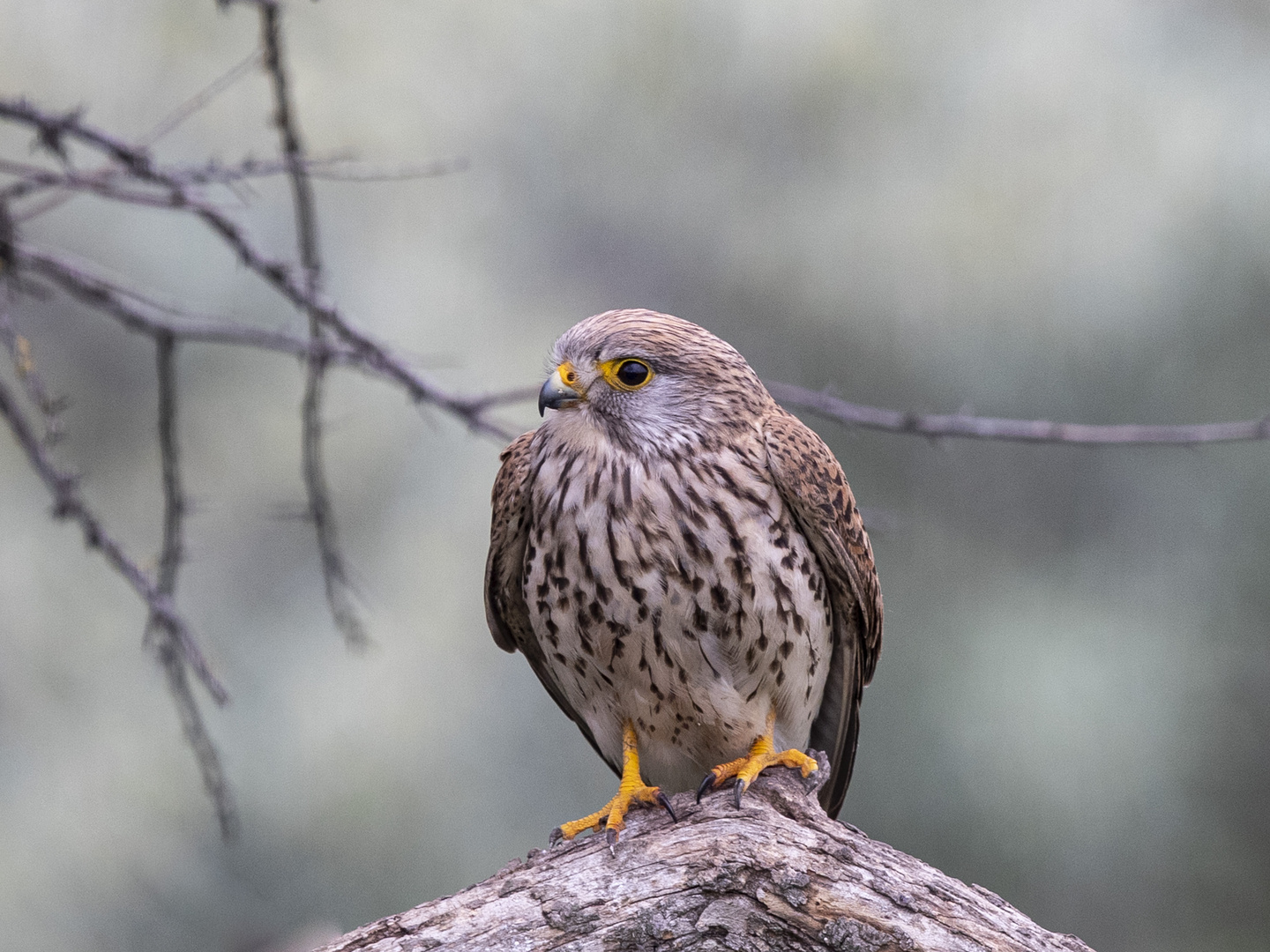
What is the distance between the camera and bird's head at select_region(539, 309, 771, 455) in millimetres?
2252

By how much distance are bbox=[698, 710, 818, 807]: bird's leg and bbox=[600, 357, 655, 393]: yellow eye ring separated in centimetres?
72

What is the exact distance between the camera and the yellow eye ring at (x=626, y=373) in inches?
89.0

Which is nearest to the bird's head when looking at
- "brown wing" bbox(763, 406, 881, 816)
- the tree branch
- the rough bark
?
"brown wing" bbox(763, 406, 881, 816)

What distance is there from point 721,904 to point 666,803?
0.23m

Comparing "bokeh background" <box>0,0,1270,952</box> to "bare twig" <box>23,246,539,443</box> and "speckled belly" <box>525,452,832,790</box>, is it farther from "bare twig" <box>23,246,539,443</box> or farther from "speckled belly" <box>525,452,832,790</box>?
"speckled belly" <box>525,452,832,790</box>

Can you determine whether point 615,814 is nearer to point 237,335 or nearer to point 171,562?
point 171,562

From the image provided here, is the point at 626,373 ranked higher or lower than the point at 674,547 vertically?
higher

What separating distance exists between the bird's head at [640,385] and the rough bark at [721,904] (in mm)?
735

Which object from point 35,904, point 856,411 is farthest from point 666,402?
point 35,904

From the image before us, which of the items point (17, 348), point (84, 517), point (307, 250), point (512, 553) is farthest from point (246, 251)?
point (512, 553)

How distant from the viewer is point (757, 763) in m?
2.26

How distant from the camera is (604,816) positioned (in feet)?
7.13

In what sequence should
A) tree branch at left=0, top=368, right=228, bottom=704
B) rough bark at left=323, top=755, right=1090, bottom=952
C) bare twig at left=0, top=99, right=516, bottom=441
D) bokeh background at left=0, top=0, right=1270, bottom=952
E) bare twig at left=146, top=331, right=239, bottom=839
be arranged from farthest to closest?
bokeh background at left=0, top=0, right=1270, bottom=952
bare twig at left=146, top=331, right=239, bottom=839
tree branch at left=0, top=368, right=228, bottom=704
bare twig at left=0, top=99, right=516, bottom=441
rough bark at left=323, top=755, right=1090, bottom=952

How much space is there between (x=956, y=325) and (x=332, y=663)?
8.23ft
